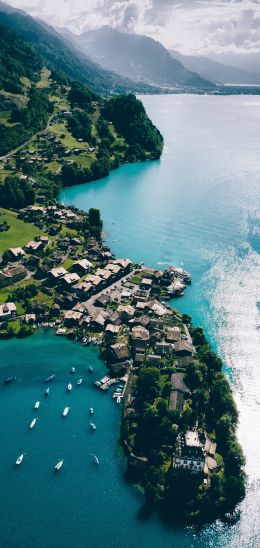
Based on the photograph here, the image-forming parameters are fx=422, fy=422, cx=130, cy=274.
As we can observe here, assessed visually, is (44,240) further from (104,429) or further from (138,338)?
(104,429)

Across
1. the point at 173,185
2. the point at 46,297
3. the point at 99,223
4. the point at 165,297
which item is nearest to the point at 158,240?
the point at 99,223

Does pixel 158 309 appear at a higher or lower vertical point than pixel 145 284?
lower

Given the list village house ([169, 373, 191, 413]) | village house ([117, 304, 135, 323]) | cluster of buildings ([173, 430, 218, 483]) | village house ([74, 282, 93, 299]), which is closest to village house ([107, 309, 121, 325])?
village house ([117, 304, 135, 323])

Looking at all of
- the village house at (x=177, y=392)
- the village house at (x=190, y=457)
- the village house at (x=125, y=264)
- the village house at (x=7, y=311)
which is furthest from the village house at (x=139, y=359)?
the village house at (x=125, y=264)

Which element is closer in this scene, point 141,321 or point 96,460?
point 96,460

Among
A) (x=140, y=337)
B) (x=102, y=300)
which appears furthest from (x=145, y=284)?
(x=140, y=337)

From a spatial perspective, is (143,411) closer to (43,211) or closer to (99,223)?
(99,223)
